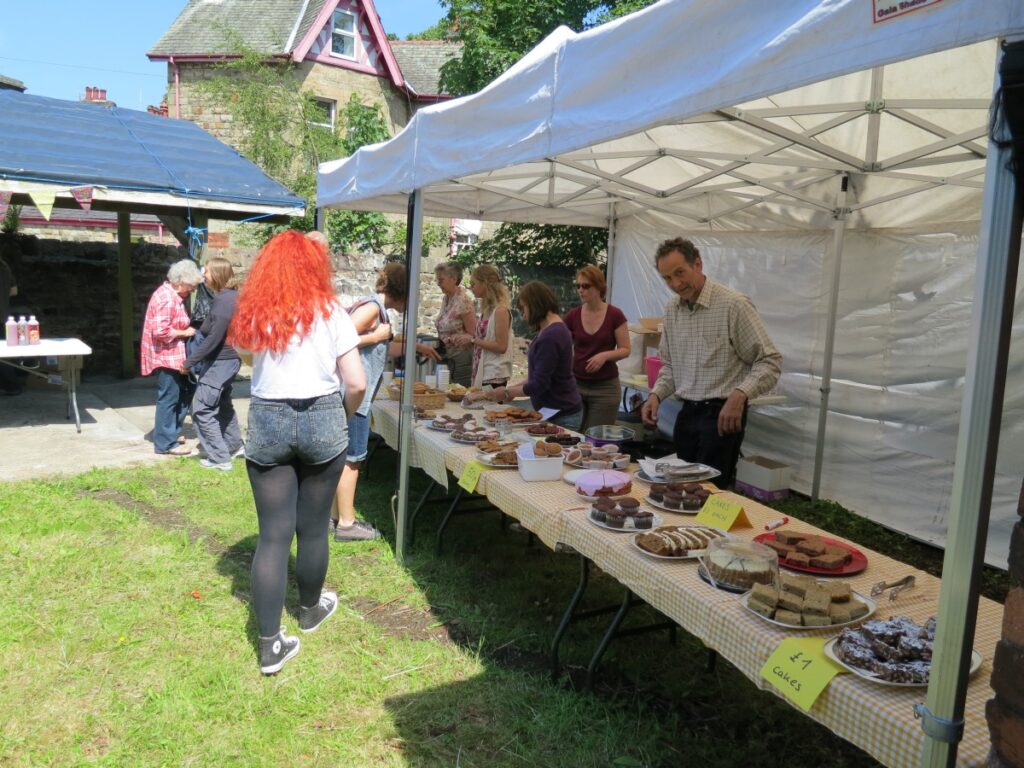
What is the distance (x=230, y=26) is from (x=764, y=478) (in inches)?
637

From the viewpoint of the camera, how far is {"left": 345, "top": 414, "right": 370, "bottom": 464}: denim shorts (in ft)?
13.5

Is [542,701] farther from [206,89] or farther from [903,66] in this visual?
[206,89]

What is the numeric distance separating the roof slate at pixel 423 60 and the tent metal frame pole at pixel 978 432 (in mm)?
21179

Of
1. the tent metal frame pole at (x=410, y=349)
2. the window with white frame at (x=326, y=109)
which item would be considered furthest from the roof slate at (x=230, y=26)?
the tent metal frame pole at (x=410, y=349)

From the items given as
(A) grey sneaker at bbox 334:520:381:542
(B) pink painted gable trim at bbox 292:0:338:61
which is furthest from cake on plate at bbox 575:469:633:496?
(B) pink painted gable trim at bbox 292:0:338:61

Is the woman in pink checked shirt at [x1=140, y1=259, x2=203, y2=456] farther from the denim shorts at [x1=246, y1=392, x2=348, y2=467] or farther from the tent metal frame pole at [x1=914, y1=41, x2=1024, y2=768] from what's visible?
the tent metal frame pole at [x1=914, y1=41, x2=1024, y2=768]

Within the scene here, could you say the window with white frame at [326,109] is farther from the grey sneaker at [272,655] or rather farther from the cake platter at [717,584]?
the cake platter at [717,584]

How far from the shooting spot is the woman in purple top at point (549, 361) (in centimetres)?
430

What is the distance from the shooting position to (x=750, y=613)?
1.88 metres

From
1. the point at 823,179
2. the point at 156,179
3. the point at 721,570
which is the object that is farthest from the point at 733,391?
the point at 156,179

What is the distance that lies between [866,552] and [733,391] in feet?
4.09

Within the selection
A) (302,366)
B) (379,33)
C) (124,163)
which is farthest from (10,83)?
(302,366)

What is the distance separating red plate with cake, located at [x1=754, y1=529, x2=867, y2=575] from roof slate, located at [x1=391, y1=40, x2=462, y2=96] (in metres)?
20.4

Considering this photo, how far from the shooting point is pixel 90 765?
7.91 ft
